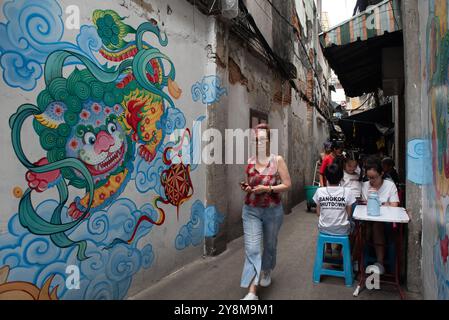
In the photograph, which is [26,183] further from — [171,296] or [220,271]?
[220,271]

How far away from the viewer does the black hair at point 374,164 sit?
395cm

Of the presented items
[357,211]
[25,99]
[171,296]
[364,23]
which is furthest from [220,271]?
[364,23]

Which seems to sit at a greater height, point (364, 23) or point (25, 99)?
point (364, 23)

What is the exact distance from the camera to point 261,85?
7512 mm

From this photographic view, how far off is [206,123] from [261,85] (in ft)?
10.1

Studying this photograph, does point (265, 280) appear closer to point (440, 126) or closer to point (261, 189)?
point (261, 189)

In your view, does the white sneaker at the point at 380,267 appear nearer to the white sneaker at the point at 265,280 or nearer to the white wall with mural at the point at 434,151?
the white wall with mural at the point at 434,151

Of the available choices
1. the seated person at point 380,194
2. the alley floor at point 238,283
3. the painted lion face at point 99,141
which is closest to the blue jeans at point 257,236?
the alley floor at point 238,283

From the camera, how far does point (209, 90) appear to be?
4934 mm

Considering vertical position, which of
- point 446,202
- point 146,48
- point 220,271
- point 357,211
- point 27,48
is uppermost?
point 146,48

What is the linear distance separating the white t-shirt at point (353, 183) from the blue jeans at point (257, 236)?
6.50 ft

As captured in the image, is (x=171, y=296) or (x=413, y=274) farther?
(x=413, y=274)

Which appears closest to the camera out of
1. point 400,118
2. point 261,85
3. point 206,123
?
point 206,123

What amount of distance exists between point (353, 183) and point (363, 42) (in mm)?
2653
